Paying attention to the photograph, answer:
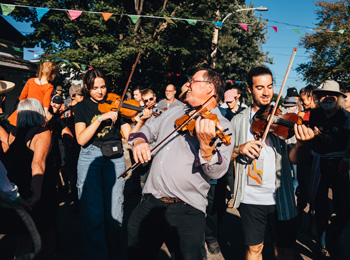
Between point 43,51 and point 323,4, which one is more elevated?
point 323,4

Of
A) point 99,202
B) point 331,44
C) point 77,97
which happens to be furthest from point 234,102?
point 331,44

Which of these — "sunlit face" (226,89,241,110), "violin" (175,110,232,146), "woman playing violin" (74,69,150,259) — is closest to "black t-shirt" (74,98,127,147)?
"woman playing violin" (74,69,150,259)

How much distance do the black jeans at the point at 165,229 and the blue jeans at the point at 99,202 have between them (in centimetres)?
95

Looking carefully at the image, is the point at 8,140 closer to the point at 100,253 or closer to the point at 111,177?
the point at 111,177

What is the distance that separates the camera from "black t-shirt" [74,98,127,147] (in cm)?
287

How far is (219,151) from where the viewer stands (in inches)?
71.5

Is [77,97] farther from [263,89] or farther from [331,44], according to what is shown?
[331,44]

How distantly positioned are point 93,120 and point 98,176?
24.6 inches

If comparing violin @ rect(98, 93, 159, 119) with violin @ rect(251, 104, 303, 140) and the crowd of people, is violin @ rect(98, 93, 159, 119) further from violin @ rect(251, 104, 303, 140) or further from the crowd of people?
violin @ rect(251, 104, 303, 140)

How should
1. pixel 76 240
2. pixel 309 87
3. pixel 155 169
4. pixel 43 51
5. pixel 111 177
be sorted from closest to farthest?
pixel 155 169, pixel 111 177, pixel 76 240, pixel 309 87, pixel 43 51

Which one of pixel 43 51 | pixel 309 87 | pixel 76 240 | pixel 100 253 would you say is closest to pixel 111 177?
pixel 100 253

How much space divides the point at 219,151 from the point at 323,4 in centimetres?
2257

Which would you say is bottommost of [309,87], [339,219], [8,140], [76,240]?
[76,240]

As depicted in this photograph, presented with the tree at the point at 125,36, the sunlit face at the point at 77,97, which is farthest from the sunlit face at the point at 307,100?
the tree at the point at 125,36
